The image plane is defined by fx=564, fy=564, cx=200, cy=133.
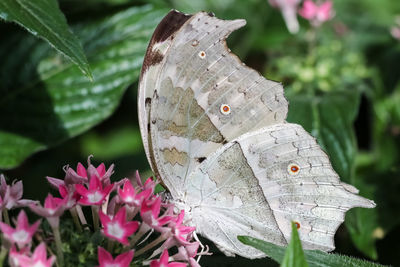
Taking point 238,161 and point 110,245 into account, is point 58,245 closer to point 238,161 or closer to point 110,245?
point 110,245

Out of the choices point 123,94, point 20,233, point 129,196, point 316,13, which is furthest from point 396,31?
point 20,233

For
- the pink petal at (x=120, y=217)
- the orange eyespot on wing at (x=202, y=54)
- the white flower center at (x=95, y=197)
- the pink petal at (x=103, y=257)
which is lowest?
the pink petal at (x=103, y=257)

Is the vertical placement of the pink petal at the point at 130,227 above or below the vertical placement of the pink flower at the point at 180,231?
above

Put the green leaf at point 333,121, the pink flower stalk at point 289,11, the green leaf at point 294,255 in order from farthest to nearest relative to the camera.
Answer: the pink flower stalk at point 289,11 → the green leaf at point 333,121 → the green leaf at point 294,255

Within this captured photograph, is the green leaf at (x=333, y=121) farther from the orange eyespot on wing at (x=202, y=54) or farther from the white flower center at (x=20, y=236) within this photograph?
the white flower center at (x=20, y=236)

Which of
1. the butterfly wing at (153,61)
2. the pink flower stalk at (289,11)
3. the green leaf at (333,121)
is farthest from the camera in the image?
the pink flower stalk at (289,11)

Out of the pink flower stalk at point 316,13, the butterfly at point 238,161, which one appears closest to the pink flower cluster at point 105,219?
the butterfly at point 238,161

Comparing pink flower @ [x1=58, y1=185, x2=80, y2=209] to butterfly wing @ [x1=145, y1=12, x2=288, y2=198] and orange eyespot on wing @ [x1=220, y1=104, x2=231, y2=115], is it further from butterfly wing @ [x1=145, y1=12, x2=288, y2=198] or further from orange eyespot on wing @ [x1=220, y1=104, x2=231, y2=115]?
orange eyespot on wing @ [x1=220, y1=104, x2=231, y2=115]

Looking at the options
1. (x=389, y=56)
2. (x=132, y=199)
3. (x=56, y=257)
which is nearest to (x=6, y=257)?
(x=56, y=257)
